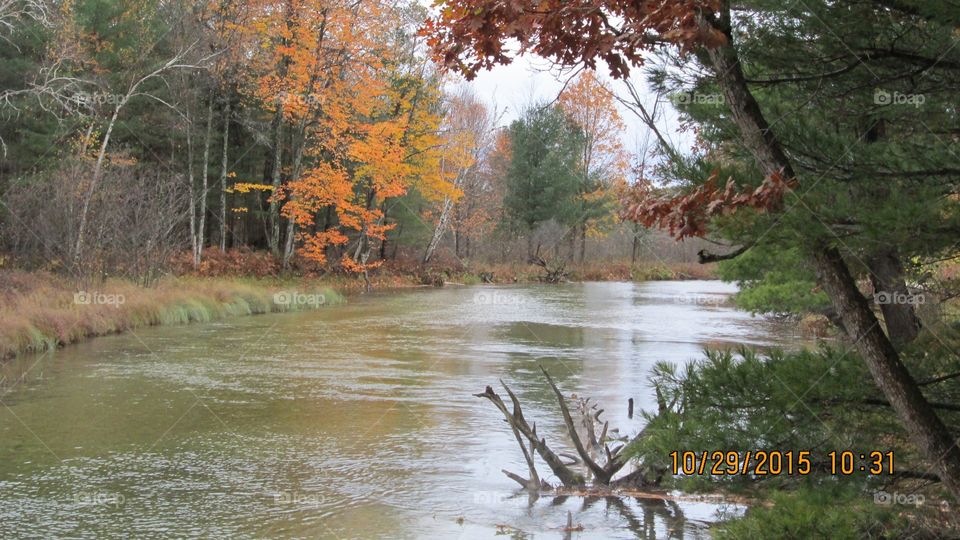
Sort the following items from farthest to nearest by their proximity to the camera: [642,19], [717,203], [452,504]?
[452,504]
[642,19]
[717,203]

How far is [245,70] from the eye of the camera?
1040 inches

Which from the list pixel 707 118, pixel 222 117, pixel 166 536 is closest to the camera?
pixel 707 118

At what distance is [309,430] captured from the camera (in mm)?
9211

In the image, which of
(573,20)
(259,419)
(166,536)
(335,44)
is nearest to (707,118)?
(573,20)

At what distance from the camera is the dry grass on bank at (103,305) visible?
46.6 ft

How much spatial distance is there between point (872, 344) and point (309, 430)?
6.87 m

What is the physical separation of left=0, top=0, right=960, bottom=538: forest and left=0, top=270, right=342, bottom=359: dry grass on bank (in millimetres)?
74

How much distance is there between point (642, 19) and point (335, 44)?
23887 millimetres

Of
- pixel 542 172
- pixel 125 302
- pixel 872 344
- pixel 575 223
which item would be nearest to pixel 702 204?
pixel 872 344

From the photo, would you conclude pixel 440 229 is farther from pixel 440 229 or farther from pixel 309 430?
pixel 309 430

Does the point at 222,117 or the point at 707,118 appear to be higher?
the point at 222,117

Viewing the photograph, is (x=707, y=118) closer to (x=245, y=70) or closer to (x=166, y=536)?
(x=166, y=536)

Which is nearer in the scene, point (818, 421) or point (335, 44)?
point (818, 421)

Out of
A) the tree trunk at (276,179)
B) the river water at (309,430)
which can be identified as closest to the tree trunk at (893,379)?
the river water at (309,430)
